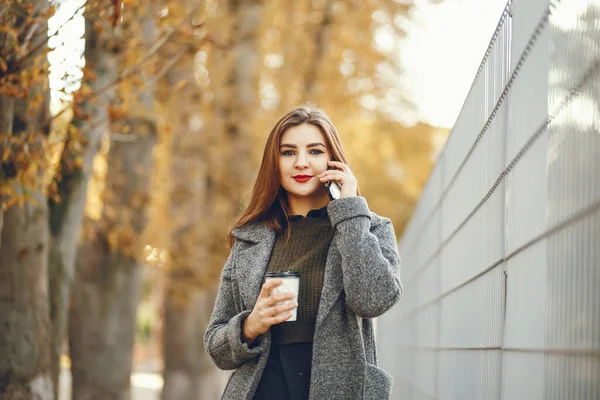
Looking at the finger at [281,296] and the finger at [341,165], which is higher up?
the finger at [341,165]

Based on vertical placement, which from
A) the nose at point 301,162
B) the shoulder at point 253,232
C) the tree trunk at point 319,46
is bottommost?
the shoulder at point 253,232

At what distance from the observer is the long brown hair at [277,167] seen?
367cm

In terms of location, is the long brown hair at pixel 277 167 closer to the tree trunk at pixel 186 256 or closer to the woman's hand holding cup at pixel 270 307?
the woman's hand holding cup at pixel 270 307

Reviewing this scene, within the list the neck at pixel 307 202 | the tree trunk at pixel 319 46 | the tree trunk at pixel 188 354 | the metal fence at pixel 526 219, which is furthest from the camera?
the tree trunk at pixel 319 46

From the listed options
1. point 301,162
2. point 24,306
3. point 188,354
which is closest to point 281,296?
point 301,162

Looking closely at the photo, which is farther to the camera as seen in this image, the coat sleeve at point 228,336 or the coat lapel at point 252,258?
the coat lapel at point 252,258

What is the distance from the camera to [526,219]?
8.82 ft

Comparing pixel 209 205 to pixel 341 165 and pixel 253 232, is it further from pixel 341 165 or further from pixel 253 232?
pixel 341 165

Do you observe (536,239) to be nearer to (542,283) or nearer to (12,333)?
(542,283)

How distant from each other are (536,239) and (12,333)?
4.09 m

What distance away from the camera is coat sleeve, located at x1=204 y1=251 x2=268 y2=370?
3.41m

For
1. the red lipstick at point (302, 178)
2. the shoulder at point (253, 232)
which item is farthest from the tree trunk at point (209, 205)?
the red lipstick at point (302, 178)

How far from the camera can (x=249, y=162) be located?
619 inches

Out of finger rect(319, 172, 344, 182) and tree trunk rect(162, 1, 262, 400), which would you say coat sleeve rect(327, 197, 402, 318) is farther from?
tree trunk rect(162, 1, 262, 400)
